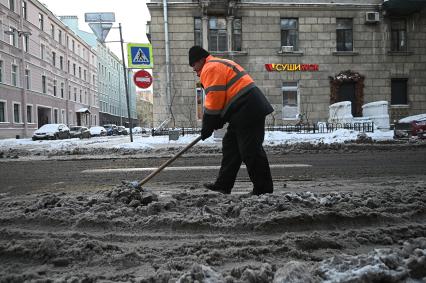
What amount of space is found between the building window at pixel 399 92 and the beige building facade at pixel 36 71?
30.1 meters

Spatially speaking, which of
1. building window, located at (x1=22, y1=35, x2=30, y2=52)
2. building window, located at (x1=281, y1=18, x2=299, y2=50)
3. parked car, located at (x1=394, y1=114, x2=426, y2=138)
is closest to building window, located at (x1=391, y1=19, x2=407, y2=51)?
building window, located at (x1=281, y1=18, x2=299, y2=50)

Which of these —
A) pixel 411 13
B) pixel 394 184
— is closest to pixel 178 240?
pixel 394 184

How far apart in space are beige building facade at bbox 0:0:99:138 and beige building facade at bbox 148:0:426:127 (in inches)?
762

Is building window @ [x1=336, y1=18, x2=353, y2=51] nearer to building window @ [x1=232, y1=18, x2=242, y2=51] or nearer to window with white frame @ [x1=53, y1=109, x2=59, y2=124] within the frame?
building window @ [x1=232, y1=18, x2=242, y2=51]

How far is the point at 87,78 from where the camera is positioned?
57625 mm

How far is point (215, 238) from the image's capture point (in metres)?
2.47

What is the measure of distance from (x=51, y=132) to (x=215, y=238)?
29280 millimetres

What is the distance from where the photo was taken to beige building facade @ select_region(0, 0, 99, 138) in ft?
105

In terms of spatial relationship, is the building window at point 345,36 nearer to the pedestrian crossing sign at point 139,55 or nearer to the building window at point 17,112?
the pedestrian crossing sign at point 139,55

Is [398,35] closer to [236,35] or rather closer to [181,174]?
[236,35]

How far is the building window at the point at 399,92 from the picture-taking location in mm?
20922

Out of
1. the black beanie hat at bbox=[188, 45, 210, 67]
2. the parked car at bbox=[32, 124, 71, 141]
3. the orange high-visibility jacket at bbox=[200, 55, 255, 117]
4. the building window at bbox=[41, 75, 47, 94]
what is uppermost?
the building window at bbox=[41, 75, 47, 94]

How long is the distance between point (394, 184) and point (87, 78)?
5890 centimetres

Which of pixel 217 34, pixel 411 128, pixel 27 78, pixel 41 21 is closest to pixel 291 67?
pixel 217 34
